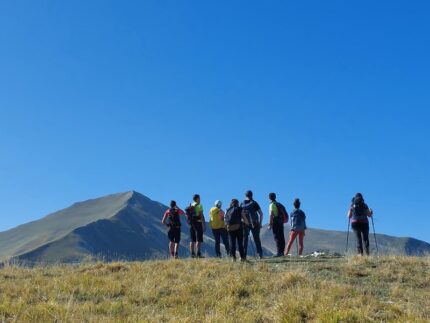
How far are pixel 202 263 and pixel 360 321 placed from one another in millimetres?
7027

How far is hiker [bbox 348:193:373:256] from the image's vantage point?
1612 cm

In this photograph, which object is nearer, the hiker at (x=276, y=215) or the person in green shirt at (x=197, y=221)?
the hiker at (x=276, y=215)

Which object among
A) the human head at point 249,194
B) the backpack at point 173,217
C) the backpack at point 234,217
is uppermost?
the human head at point 249,194

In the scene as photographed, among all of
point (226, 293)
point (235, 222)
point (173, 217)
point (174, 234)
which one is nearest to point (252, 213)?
point (235, 222)

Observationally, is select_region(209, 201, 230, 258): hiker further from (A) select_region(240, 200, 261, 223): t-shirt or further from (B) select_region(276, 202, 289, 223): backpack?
(B) select_region(276, 202, 289, 223): backpack

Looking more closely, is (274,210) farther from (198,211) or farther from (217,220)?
(198,211)

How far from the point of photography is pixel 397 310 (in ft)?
28.6

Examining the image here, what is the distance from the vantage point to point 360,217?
16109mm

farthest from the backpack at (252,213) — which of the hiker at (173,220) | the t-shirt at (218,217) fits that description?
the hiker at (173,220)

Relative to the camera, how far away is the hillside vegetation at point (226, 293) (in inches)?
336

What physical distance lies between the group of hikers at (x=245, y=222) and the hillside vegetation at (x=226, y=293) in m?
1.38

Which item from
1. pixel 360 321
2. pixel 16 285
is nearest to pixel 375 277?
pixel 360 321

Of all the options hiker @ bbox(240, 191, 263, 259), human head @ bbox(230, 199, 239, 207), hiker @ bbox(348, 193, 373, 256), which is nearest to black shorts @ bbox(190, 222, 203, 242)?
hiker @ bbox(240, 191, 263, 259)

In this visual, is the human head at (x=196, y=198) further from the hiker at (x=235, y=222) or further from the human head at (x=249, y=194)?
the hiker at (x=235, y=222)
